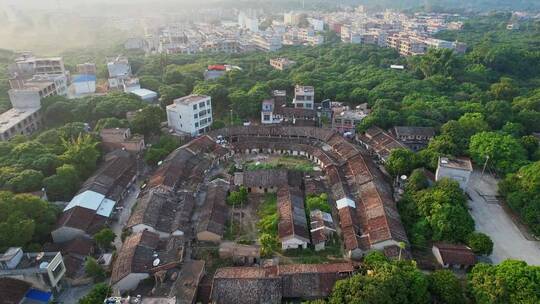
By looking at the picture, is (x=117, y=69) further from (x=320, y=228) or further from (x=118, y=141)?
(x=320, y=228)

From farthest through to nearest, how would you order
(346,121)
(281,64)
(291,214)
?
(281,64) → (346,121) → (291,214)

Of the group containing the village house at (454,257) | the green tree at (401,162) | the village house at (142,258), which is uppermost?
the green tree at (401,162)

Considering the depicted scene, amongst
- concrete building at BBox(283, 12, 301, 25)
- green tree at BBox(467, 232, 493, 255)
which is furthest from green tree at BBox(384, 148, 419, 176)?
concrete building at BBox(283, 12, 301, 25)

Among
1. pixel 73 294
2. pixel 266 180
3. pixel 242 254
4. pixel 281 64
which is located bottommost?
pixel 73 294

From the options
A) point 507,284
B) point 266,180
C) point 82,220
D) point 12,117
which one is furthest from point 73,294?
point 12,117

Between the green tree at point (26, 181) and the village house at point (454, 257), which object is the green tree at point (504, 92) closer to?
the village house at point (454, 257)

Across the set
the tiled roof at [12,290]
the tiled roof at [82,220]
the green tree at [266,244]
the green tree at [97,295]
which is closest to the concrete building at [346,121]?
the green tree at [266,244]
